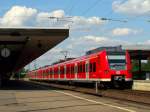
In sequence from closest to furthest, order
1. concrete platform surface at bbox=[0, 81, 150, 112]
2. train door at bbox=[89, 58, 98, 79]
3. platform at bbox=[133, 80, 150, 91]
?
concrete platform surface at bbox=[0, 81, 150, 112] → train door at bbox=[89, 58, 98, 79] → platform at bbox=[133, 80, 150, 91]

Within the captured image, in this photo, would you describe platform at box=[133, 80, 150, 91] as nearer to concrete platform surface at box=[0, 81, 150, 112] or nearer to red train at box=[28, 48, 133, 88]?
red train at box=[28, 48, 133, 88]

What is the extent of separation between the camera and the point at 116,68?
3547 centimetres

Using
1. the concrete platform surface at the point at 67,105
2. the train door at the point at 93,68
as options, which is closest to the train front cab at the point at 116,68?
the train door at the point at 93,68

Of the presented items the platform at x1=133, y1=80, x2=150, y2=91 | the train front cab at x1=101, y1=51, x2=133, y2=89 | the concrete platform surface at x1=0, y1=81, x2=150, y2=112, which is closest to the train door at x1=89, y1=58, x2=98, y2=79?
the train front cab at x1=101, y1=51, x2=133, y2=89

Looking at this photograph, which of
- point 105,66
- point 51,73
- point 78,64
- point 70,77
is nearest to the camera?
point 105,66

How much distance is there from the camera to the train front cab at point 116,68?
35.2 metres

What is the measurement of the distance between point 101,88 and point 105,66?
268 centimetres

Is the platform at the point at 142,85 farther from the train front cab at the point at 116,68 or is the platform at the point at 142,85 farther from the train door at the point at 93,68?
the train door at the point at 93,68

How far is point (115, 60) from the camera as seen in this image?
35469 mm

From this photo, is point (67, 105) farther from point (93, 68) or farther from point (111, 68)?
point (93, 68)

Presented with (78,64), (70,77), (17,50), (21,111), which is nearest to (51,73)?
(17,50)

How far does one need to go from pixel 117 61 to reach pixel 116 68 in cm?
52

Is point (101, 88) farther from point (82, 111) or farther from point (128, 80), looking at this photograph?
point (82, 111)

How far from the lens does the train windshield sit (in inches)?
1394
